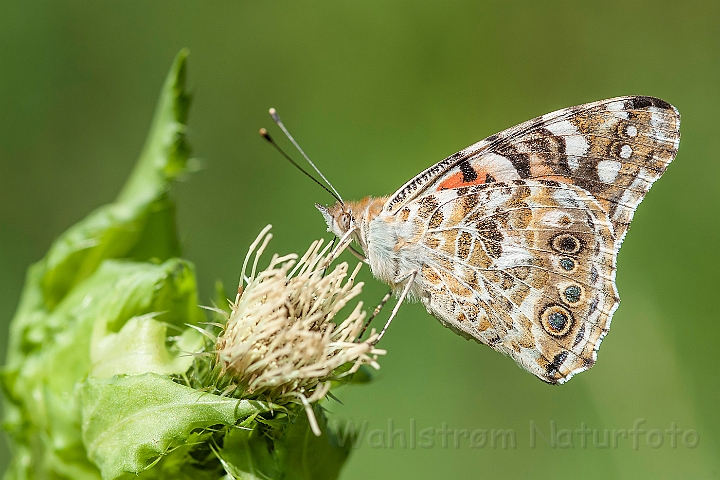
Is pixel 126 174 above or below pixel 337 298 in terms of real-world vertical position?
below

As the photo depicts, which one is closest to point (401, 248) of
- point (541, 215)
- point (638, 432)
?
point (541, 215)

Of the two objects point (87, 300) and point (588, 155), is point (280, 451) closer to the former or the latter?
point (87, 300)

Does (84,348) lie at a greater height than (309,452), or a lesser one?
greater

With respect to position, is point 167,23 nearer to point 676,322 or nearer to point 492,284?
point 492,284

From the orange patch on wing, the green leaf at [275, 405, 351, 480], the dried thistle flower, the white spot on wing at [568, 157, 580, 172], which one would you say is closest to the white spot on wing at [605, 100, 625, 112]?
the white spot on wing at [568, 157, 580, 172]

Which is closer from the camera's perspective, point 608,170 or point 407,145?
point 608,170

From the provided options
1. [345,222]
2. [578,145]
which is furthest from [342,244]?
[578,145]

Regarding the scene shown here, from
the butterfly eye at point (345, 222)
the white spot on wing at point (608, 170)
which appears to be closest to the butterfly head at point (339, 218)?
the butterfly eye at point (345, 222)
